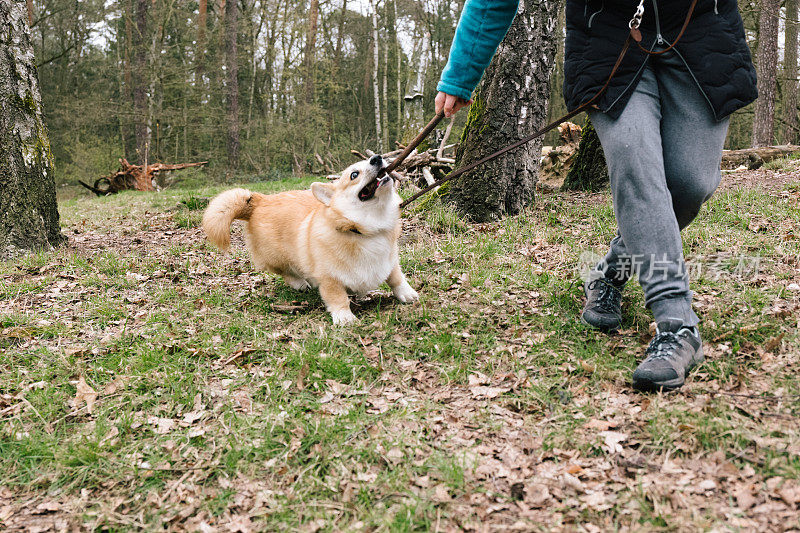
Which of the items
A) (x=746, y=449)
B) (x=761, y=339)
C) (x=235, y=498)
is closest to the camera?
(x=746, y=449)

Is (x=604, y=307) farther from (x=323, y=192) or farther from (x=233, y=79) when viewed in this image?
(x=233, y=79)

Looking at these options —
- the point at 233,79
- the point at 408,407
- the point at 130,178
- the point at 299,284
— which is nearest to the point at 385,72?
the point at 233,79

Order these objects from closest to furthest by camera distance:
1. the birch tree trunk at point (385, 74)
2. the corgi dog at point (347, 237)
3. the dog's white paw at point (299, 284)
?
the corgi dog at point (347, 237) → the dog's white paw at point (299, 284) → the birch tree trunk at point (385, 74)

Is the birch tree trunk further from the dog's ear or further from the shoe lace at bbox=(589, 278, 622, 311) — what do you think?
the shoe lace at bbox=(589, 278, 622, 311)

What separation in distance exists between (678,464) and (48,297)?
4.02 meters

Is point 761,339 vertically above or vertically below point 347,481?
above

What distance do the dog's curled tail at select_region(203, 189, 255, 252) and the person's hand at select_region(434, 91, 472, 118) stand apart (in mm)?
1829

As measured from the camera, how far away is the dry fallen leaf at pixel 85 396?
249cm

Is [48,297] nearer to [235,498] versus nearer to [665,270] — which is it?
[235,498]

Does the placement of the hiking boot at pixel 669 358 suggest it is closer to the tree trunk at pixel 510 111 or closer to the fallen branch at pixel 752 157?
the tree trunk at pixel 510 111

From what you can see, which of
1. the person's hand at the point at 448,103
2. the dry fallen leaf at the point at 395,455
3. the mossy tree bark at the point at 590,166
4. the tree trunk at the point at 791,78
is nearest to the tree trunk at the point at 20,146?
the person's hand at the point at 448,103

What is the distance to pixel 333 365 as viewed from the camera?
2.67 meters

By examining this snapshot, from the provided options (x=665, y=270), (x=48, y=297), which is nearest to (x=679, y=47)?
(x=665, y=270)

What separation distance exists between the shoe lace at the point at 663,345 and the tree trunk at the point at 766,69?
9.52 metres
